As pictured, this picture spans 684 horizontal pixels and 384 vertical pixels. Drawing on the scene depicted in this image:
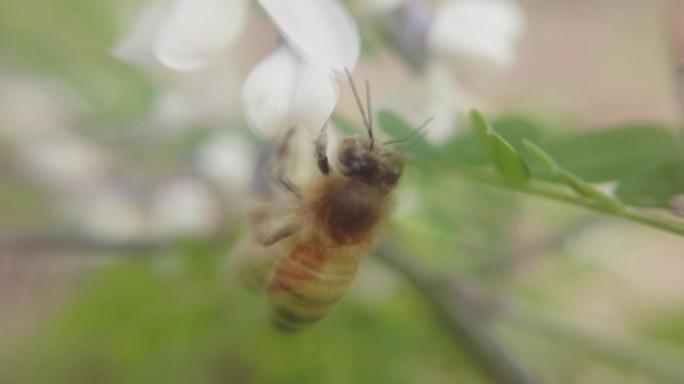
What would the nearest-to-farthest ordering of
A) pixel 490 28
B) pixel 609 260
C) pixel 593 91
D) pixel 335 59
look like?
pixel 335 59, pixel 490 28, pixel 609 260, pixel 593 91

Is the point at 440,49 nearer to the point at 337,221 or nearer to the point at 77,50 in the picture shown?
the point at 337,221

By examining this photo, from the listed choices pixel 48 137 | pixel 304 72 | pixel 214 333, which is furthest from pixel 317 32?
pixel 48 137

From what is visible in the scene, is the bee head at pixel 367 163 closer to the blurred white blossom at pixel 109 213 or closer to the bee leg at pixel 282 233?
the bee leg at pixel 282 233

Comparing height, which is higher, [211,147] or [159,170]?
[211,147]

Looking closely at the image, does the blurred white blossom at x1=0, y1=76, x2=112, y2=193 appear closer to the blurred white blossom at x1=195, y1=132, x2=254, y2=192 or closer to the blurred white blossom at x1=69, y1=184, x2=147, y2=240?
the blurred white blossom at x1=69, y1=184, x2=147, y2=240

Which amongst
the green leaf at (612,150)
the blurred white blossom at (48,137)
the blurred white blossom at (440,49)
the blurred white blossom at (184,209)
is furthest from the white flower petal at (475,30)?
the blurred white blossom at (48,137)

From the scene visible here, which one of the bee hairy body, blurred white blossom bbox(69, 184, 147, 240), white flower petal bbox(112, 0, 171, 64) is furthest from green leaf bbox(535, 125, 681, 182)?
blurred white blossom bbox(69, 184, 147, 240)

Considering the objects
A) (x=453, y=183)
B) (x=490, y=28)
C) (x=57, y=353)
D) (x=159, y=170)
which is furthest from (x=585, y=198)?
(x=57, y=353)

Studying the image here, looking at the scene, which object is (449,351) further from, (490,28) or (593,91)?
(593,91)
